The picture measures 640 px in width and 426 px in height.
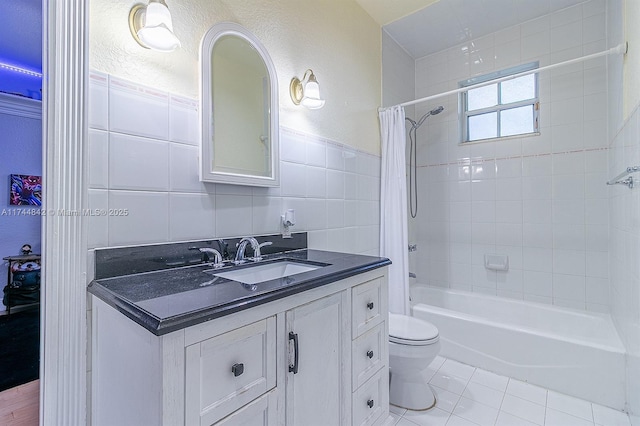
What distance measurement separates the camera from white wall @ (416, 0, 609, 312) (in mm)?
2271

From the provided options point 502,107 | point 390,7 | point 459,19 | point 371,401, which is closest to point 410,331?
point 371,401

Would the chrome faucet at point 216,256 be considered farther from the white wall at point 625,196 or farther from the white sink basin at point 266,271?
the white wall at point 625,196

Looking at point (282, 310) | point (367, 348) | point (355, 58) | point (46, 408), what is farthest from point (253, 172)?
point (355, 58)

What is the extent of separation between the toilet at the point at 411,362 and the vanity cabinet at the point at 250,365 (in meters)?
0.41

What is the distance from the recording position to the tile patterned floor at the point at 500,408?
1.57 meters

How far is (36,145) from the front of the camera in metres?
0.93

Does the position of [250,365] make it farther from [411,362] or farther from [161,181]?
[411,362]

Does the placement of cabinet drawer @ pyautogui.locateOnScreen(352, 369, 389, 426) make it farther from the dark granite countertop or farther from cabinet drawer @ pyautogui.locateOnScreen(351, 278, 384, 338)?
the dark granite countertop

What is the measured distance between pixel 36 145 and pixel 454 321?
2.53 m

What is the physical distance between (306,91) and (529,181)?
2.09 metres

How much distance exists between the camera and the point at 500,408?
1.68m

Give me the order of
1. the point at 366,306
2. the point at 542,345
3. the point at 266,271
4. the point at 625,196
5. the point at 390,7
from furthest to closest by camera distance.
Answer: the point at 390,7, the point at 542,345, the point at 625,196, the point at 266,271, the point at 366,306

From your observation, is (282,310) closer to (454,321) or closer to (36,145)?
(36,145)

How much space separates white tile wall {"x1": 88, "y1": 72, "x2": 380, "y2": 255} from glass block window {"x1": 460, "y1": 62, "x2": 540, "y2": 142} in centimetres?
193
